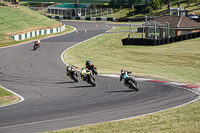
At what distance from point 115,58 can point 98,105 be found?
22.2m

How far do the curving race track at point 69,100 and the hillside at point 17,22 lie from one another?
1080 inches

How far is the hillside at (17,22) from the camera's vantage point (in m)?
54.6

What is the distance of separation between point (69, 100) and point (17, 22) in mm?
50936

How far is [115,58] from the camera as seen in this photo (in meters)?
36.1

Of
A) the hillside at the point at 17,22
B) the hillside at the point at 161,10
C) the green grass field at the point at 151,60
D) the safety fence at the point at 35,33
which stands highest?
the hillside at the point at 161,10

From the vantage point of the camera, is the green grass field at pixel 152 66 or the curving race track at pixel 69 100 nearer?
the green grass field at pixel 152 66

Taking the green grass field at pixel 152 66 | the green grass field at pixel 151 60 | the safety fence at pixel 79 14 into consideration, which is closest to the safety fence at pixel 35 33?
the green grass field at pixel 152 66

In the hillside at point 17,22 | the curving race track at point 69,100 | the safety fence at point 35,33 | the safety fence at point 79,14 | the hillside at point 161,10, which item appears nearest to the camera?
the curving race track at point 69,100

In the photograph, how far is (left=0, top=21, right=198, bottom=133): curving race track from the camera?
11.8 m

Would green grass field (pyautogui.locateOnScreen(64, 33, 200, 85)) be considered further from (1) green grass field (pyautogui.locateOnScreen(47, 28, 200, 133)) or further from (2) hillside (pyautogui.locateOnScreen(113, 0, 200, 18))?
(2) hillside (pyautogui.locateOnScreen(113, 0, 200, 18))

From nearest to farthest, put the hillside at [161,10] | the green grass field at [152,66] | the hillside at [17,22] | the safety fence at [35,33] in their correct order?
the green grass field at [152,66]
the safety fence at [35,33]
the hillside at [17,22]
the hillside at [161,10]

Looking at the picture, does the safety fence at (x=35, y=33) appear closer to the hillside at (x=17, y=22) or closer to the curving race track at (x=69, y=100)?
the hillside at (x=17, y=22)

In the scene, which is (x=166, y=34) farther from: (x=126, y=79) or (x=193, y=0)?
(x=193, y=0)

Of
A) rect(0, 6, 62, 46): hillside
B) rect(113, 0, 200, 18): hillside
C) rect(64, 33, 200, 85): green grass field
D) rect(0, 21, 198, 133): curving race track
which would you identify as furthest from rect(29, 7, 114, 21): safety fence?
rect(0, 21, 198, 133): curving race track
